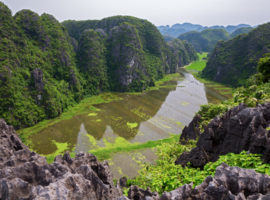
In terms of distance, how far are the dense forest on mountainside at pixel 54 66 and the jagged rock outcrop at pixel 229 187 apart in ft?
166

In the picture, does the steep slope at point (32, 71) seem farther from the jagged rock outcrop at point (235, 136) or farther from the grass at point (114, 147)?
the jagged rock outcrop at point (235, 136)

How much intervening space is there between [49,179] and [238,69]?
107586 mm

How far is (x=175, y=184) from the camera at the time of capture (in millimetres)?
10914

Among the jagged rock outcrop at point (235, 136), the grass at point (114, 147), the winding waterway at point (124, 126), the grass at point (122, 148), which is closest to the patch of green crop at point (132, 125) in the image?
the winding waterway at point (124, 126)

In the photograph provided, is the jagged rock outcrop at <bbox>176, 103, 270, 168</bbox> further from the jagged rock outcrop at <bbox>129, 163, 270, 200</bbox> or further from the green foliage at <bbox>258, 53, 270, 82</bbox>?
the green foliage at <bbox>258, 53, 270, 82</bbox>

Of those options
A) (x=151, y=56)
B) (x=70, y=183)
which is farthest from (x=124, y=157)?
(x=151, y=56)

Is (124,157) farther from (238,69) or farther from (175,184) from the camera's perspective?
(238,69)

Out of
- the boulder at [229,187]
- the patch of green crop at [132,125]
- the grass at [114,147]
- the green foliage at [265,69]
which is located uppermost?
the green foliage at [265,69]

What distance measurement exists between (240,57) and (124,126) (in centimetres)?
8619

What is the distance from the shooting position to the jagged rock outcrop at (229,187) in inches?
286

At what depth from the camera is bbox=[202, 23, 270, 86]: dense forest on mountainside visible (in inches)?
3666

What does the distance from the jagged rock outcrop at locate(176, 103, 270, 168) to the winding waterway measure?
1571 cm

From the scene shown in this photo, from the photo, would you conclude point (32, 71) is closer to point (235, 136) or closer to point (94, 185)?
point (94, 185)

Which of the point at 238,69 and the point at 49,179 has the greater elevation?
the point at 238,69
